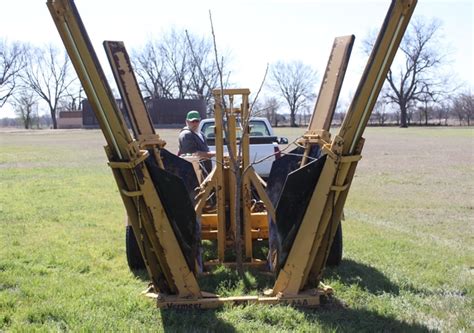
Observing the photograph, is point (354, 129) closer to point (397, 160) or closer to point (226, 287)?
point (226, 287)

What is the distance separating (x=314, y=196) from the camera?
Answer: 4.09 meters

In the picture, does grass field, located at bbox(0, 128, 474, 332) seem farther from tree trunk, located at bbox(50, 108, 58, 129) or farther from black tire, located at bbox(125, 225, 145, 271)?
tree trunk, located at bbox(50, 108, 58, 129)

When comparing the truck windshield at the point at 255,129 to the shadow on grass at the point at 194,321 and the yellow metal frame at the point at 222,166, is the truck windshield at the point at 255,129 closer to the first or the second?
the yellow metal frame at the point at 222,166

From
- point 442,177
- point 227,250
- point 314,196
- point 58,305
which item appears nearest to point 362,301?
point 314,196

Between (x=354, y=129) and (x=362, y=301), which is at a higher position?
(x=354, y=129)

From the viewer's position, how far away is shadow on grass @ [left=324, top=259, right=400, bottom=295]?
4934 millimetres

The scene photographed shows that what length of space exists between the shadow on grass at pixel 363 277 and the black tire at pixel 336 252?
74 mm

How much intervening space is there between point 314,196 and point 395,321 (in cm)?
115

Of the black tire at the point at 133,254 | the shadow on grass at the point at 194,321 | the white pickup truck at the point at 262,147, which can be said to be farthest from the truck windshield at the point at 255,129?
the shadow on grass at the point at 194,321

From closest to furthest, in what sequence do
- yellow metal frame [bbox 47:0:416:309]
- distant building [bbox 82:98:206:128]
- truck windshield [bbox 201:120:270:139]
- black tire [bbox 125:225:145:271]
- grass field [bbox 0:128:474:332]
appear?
yellow metal frame [bbox 47:0:416:309], grass field [bbox 0:128:474:332], black tire [bbox 125:225:145:271], truck windshield [bbox 201:120:270:139], distant building [bbox 82:98:206:128]

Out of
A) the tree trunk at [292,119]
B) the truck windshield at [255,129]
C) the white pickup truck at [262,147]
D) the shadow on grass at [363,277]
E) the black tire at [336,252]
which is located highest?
the tree trunk at [292,119]

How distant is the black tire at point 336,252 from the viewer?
18.2 ft

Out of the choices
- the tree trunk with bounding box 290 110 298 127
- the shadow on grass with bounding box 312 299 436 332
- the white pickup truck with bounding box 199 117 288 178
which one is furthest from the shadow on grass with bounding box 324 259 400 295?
the tree trunk with bounding box 290 110 298 127

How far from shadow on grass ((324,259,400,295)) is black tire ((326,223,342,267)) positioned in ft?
0.24
